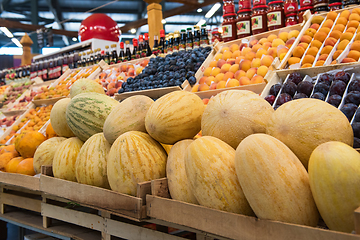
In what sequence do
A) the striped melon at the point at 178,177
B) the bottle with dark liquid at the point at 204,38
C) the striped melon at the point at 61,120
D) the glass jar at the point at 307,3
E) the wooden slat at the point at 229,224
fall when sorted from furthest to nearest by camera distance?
the bottle with dark liquid at the point at 204,38, the glass jar at the point at 307,3, the striped melon at the point at 61,120, the striped melon at the point at 178,177, the wooden slat at the point at 229,224

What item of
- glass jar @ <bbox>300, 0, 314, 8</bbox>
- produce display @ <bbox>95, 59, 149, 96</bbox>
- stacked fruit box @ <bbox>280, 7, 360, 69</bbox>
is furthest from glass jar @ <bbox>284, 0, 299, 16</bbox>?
produce display @ <bbox>95, 59, 149, 96</bbox>

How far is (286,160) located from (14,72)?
27.0ft

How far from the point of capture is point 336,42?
8.45 feet

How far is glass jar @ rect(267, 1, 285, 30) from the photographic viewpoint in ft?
10.6

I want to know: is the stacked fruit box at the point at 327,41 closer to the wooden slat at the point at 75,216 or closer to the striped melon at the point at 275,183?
the striped melon at the point at 275,183

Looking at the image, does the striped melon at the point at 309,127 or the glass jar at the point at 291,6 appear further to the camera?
the glass jar at the point at 291,6

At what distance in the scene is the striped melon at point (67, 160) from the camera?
5.32ft

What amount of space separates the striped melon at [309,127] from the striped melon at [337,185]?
16 centimetres

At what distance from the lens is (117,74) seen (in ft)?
15.0

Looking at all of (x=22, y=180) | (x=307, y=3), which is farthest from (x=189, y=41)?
(x=22, y=180)

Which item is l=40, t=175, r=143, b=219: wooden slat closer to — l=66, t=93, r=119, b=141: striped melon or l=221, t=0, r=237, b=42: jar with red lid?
l=66, t=93, r=119, b=141: striped melon

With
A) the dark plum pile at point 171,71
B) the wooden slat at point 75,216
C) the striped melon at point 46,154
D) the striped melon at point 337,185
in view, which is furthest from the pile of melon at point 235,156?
the dark plum pile at point 171,71

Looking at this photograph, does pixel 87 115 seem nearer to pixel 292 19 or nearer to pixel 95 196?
Result: pixel 95 196

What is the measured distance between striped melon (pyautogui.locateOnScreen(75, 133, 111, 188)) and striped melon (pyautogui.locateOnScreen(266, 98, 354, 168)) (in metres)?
0.82
